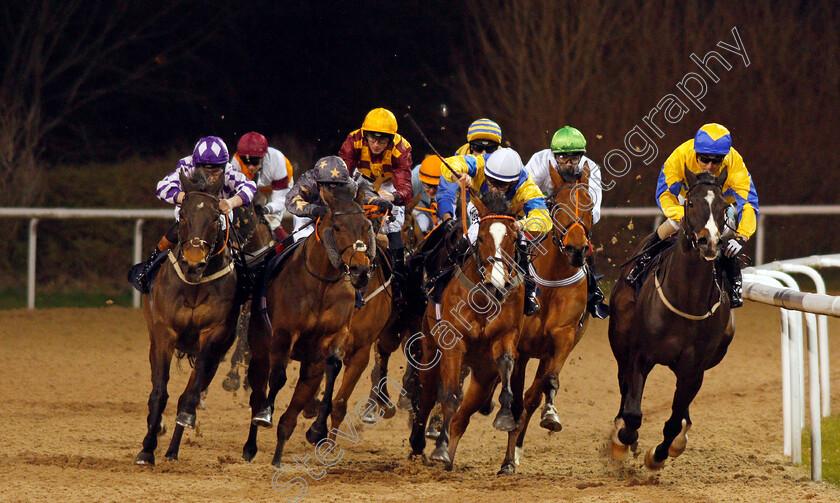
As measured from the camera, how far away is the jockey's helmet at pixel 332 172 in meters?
5.90

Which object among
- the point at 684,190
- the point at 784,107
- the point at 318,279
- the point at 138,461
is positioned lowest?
the point at 138,461

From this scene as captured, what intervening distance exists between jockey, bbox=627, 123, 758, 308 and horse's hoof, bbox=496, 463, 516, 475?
1.19 meters

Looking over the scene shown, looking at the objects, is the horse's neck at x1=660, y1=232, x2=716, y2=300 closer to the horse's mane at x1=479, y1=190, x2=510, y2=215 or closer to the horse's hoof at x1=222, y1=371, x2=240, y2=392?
the horse's mane at x1=479, y1=190, x2=510, y2=215

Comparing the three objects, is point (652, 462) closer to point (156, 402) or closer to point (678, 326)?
point (678, 326)

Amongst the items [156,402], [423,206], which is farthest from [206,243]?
[423,206]

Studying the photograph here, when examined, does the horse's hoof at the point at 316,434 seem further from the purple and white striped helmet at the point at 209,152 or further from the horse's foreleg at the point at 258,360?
the purple and white striped helmet at the point at 209,152

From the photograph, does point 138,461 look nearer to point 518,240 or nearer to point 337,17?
point 518,240

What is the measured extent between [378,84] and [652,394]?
1116cm

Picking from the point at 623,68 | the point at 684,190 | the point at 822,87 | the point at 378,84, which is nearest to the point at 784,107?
the point at 822,87

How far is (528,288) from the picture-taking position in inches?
236

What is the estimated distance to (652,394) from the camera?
8.59 meters

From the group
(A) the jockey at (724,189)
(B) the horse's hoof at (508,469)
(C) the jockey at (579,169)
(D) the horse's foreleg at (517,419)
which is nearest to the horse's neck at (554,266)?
(C) the jockey at (579,169)

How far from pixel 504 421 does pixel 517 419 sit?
1.62 feet

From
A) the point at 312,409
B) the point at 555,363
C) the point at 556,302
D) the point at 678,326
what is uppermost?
the point at 556,302
